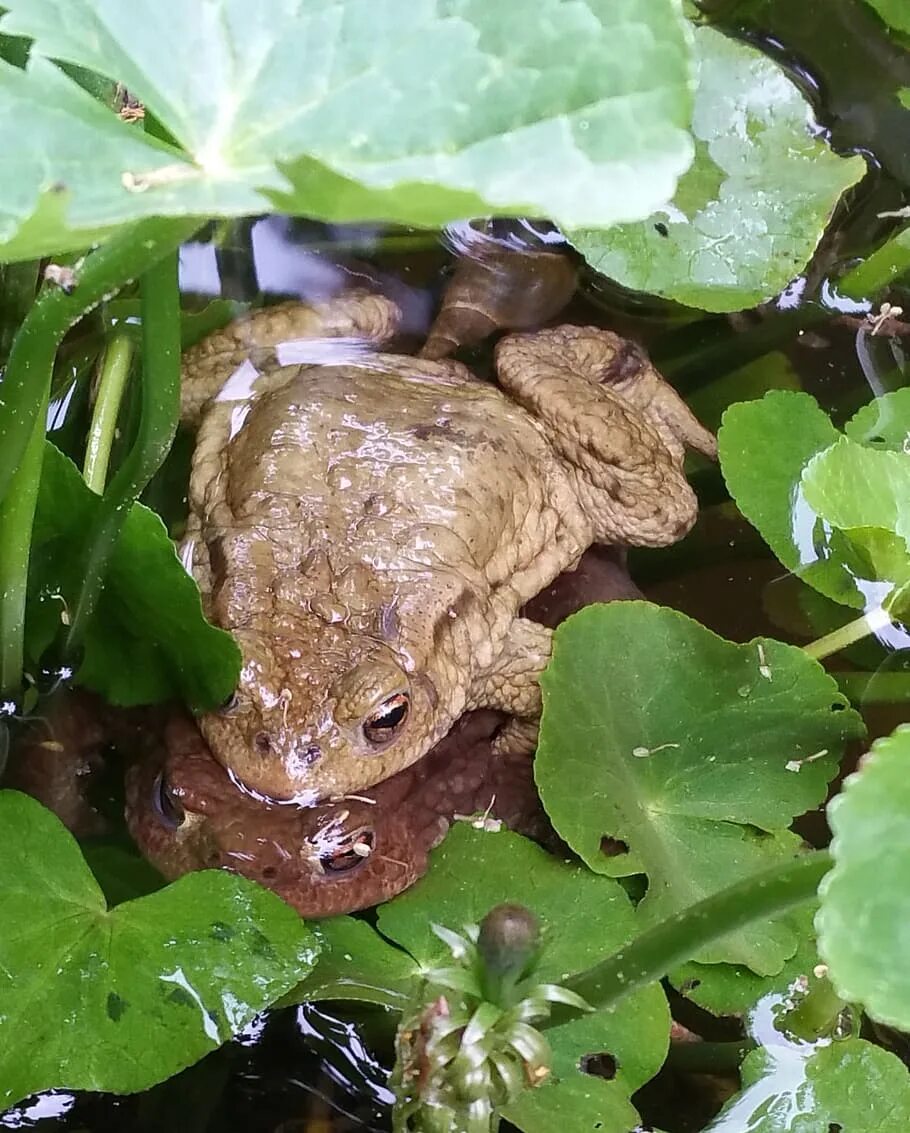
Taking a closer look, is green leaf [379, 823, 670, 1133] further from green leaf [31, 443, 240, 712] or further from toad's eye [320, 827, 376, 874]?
green leaf [31, 443, 240, 712]

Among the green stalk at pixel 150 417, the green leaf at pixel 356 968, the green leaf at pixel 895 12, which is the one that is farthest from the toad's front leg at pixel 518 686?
the green leaf at pixel 895 12

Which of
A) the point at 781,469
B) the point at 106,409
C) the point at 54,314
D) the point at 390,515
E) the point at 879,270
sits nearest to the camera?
the point at 54,314

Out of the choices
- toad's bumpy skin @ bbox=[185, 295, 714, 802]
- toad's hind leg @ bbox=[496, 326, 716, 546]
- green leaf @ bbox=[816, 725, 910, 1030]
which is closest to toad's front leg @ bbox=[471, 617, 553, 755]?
toad's bumpy skin @ bbox=[185, 295, 714, 802]

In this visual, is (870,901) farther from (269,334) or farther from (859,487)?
(269,334)

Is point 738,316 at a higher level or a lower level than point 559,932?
higher

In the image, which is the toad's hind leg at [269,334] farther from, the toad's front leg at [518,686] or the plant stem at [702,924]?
the plant stem at [702,924]

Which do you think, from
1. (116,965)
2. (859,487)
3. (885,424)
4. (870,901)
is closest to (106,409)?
(116,965)
